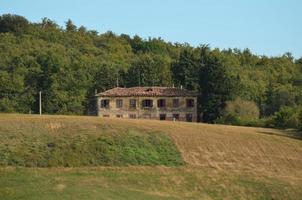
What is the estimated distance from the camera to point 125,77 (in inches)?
4520

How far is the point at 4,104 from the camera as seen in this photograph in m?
103

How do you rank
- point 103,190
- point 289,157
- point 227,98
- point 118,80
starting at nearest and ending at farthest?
point 103,190, point 289,157, point 227,98, point 118,80

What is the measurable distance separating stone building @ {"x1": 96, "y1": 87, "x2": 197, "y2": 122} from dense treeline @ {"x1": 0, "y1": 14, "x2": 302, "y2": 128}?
207 centimetres

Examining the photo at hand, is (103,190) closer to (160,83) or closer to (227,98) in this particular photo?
(227,98)

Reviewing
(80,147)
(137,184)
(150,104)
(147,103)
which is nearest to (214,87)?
(150,104)

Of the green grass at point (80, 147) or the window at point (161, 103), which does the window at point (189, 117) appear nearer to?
the window at point (161, 103)

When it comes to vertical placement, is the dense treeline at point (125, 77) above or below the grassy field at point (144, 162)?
above

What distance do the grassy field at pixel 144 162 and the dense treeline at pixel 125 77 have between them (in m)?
21.4

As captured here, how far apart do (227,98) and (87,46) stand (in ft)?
169

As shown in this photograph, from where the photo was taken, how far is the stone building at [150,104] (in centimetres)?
9588

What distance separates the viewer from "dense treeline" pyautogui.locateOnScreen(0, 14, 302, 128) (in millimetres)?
93000

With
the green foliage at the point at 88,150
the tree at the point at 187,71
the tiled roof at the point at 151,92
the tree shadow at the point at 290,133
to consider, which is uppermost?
the tree at the point at 187,71

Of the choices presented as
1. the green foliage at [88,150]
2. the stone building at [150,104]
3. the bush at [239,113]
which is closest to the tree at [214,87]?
the bush at [239,113]

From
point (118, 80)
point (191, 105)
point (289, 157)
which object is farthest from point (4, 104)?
point (289, 157)
